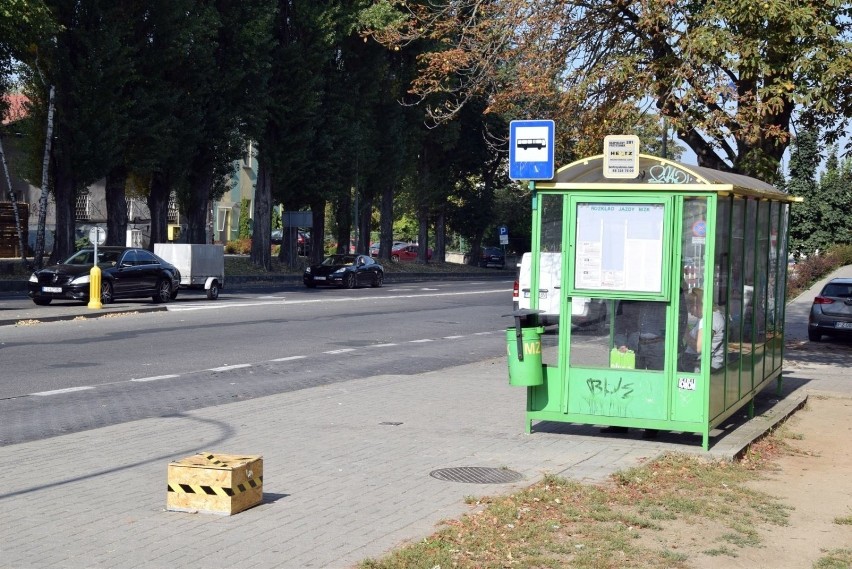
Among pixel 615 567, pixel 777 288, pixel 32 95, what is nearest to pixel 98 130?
pixel 32 95

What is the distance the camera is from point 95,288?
85.1ft

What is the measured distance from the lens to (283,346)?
19.0 m

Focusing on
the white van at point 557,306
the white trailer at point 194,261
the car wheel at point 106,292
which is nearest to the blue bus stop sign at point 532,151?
the white van at point 557,306

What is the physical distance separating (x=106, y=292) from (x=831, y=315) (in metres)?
17.2

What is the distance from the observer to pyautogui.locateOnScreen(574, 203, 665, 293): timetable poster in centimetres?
968

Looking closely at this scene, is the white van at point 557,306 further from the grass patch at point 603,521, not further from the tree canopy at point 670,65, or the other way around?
the tree canopy at point 670,65

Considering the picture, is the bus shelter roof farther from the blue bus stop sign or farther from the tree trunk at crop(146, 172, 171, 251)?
the tree trunk at crop(146, 172, 171, 251)

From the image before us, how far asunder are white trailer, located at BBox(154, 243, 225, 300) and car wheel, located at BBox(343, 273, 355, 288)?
874 cm

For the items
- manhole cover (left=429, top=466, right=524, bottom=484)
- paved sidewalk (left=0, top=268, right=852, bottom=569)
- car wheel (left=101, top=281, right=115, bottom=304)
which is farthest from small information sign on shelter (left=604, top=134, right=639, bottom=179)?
car wheel (left=101, top=281, right=115, bottom=304)

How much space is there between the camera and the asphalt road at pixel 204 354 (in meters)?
12.2

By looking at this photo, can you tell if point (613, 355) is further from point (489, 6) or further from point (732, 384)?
point (489, 6)

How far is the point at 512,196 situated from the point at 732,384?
70.5 metres

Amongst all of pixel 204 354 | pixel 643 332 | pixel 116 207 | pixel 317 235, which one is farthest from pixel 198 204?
pixel 643 332

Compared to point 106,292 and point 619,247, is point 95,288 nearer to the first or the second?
point 106,292
